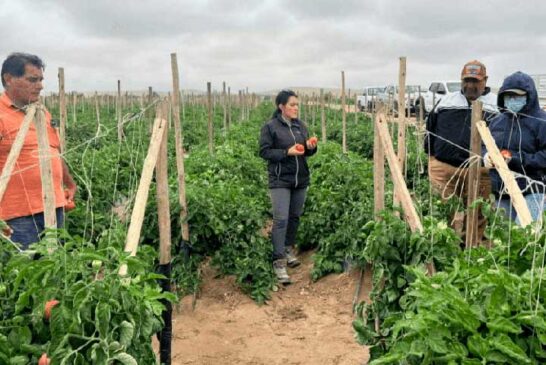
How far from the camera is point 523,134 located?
4059 millimetres

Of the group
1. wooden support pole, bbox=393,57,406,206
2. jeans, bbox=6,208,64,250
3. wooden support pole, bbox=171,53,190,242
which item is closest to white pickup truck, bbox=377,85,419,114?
wooden support pole, bbox=393,57,406,206

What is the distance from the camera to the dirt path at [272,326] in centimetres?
430

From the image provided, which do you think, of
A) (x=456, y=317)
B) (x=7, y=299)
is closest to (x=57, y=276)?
(x=7, y=299)

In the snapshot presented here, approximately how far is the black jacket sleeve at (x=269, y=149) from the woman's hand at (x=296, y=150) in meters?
0.08

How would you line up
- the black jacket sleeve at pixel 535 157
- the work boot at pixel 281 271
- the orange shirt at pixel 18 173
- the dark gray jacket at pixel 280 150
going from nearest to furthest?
the orange shirt at pixel 18 173 < the black jacket sleeve at pixel 535 157 < the dark gray jacket at pixel 280 150 < the work boot at pixel 281 271

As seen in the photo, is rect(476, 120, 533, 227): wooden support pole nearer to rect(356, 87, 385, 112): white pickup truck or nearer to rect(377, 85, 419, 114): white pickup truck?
rect(377, 85, 419, 114): white pickup truck

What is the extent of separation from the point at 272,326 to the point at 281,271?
898mm

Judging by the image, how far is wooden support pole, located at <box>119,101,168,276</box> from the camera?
9.24 ft

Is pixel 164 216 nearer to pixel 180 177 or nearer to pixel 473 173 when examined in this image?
pixel 180 177

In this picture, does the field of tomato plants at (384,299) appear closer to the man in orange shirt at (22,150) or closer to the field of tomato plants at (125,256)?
the field of tomato plants at (125,256)

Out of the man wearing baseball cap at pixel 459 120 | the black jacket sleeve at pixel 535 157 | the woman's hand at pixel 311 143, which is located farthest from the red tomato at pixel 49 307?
the woman's hand at pixel 311 143

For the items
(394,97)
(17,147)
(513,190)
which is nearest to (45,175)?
(17,147)

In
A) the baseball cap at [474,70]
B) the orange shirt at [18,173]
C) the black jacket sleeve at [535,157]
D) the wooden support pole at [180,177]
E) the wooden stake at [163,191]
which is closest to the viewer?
the orange shirt at [18,173]

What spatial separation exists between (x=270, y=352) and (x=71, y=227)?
275cm
